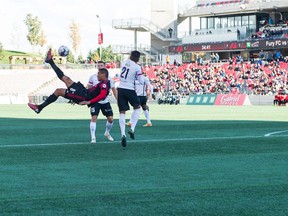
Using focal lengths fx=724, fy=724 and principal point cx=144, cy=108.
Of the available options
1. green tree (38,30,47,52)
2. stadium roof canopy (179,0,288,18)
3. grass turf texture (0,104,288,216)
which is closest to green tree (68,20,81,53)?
green tree (38,30,47,52)

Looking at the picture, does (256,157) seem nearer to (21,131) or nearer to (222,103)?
(21,131)

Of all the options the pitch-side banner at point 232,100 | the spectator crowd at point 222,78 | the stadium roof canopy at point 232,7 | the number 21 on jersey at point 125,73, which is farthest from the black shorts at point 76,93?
the stadium roof canopy at point 232,7

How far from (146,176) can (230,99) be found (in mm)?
45200

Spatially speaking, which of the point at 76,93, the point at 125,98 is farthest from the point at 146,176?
the point at 125,98

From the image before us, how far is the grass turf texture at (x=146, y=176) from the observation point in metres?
8.14

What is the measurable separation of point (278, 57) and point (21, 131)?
1788 inches

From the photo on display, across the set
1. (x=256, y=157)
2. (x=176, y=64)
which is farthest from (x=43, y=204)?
(x=176, y=64)

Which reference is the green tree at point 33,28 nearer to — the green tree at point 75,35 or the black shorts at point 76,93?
the green tree at point 75,35

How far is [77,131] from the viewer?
21.6m

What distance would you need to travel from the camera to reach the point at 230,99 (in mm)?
55344

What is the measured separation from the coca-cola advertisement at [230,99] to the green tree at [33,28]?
258 feet

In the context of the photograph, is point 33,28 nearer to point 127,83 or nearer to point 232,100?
point 232,100

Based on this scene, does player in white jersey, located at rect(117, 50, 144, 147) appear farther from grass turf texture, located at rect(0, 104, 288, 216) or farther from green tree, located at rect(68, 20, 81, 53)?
green tree, located at rect(68, 20, 81, 53)

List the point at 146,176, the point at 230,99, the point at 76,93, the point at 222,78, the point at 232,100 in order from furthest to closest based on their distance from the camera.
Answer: the point at 222,78
the point at 230,99
the point at 232,100
the point at 76,93
the point at 146,176
